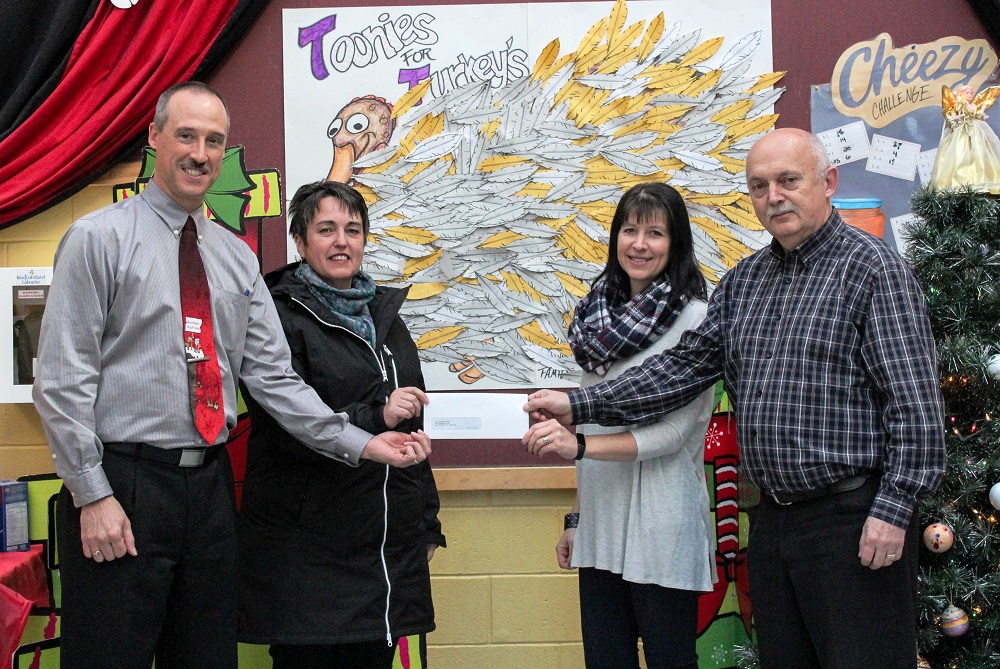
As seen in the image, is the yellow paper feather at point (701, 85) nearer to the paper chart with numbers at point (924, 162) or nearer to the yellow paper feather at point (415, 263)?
the paper chart with numbers at point (924, 162)

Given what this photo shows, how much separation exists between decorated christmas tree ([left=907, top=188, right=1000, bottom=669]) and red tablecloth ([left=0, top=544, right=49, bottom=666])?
2514 millimetres

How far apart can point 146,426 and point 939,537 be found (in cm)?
204

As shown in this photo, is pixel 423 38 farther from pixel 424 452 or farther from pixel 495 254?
pixel 424 452

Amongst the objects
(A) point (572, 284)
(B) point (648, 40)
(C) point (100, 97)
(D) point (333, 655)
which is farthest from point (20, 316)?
(B) point (648, 40)

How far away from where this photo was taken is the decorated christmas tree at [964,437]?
7.98 ft

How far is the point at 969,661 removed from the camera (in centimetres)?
245

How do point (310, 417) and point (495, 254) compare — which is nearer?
point (310, 417)

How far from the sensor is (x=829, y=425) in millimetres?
1892

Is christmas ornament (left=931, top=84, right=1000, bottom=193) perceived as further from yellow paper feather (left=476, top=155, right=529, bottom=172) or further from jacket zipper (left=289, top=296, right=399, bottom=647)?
jacket zipper (left=289, top=296, right=399, bottom=647)

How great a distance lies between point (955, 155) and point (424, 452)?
186 cm

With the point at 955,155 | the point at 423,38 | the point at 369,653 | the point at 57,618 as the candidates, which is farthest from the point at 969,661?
the point at 57,618

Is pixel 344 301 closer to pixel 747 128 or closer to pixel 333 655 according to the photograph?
pixel 333 655

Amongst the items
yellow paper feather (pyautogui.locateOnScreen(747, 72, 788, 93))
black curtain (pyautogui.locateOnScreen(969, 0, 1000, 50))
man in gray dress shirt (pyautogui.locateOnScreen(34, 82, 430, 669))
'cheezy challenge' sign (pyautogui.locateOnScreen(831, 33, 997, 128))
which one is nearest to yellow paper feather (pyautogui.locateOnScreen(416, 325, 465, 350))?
man in gray dress shirt (pyautogui.locateOnScreen(34, 82, 430, 669))

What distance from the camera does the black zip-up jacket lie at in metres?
2.19
